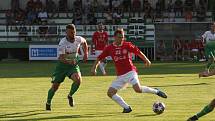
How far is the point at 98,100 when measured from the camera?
55.8 ft

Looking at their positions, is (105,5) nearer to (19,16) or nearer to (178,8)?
(178,8)

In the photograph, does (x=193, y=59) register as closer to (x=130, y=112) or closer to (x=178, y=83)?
(x=178, y=83)

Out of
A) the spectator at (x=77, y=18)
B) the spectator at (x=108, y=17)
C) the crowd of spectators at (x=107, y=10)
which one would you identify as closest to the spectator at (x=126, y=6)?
the crowd of spectators at (x=107, y=10)

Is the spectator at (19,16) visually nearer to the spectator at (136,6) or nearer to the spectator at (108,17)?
the spectator at (108,17)

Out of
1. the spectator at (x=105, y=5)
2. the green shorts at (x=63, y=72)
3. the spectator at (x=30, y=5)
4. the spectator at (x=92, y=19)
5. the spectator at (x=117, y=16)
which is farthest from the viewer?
the spectator at (x=105, y=5)

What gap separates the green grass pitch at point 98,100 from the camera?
13.6 meters

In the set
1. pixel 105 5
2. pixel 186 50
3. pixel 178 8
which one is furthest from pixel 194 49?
pixel 105 5

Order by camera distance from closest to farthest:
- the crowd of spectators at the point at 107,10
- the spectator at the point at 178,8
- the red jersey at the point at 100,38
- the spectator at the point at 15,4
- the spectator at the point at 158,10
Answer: the red jersey at the point at 100,38 → the crowd of spectators at the point at 107,10 → the spectator at the point at 158,10 → the spectator at the point at 178,8 → the spectator at the point at 15,4

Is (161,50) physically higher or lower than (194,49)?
lower

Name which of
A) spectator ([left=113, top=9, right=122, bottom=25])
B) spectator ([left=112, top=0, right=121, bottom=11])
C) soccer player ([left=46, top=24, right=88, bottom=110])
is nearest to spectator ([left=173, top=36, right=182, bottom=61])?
spectator ([left=113, top=9, right=122, bottom=25])

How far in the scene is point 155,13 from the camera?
4550 centimetres

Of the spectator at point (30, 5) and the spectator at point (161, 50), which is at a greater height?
the spectator at point (30, 5)

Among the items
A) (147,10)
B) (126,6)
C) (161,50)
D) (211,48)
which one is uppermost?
(126,6)

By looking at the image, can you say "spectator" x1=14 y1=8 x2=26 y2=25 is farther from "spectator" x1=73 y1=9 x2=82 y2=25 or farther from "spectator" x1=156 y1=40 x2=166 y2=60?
"spectator" x1=156 y1=40 x2=166 y2=60
